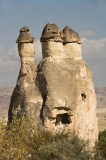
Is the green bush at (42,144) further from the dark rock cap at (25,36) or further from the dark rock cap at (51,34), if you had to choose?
the dark rock cap at (25,36)

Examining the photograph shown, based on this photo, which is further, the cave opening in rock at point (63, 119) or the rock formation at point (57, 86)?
the cave opening in rock at point (63, 119)

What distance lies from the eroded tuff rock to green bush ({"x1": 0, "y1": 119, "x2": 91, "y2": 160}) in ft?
6.89

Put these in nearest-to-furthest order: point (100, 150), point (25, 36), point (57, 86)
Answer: point (100, 150) < point (57, 86) < point (25, 36)

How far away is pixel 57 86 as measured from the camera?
25031 millimetres

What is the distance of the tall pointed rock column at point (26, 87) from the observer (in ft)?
83.7

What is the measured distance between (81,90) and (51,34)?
4740mm

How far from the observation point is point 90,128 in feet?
87.1

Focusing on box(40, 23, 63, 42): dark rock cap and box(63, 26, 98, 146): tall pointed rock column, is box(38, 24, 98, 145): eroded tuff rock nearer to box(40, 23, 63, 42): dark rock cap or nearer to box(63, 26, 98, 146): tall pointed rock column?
box(63, 26, 98, 146): tall pointed rock column

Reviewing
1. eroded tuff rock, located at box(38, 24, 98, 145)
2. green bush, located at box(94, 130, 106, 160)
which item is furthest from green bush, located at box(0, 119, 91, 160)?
eroded tuff rock, located at box(38, 24, 98, 145)

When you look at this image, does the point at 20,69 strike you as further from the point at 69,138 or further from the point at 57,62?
the point at 69,138

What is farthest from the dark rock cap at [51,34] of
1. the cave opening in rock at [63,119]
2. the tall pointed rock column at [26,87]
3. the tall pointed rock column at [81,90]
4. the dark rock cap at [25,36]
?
the cave opening in rock at [63,119]

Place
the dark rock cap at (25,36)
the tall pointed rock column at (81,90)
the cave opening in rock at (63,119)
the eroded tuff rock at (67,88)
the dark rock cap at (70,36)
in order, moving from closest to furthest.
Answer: the eroded tuff rock at (67,88) → the cave opening in rock at (63,119) → the tall pointed rock column at (81,90) → the dark rock cap at (25,36) → the dark rock cap at (70,36)

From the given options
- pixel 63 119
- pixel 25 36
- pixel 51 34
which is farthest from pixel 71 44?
pixel 63 119

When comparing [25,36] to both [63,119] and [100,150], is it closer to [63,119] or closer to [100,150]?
[63,119]
